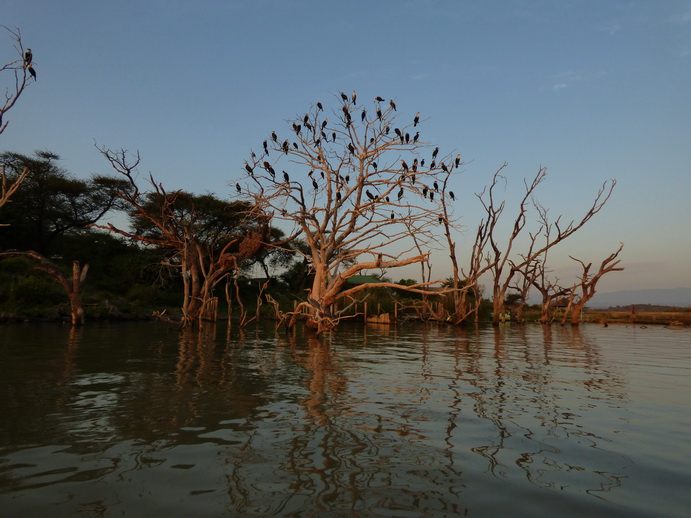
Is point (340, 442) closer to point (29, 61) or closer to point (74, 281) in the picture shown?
point (29, 61)

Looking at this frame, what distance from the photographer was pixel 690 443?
4691 millimetres

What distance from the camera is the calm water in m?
3.23

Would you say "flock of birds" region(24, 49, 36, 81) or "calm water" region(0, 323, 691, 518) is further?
"flock of birds" region(24, 49, 36, 81)

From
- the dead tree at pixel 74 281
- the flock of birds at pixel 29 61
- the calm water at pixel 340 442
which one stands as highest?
the flock of birds at pixel 29 61

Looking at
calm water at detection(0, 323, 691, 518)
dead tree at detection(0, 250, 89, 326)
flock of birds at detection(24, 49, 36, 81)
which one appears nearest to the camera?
calm water at detection(0, 323, 691, 518)

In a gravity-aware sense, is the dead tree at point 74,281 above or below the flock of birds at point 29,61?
below

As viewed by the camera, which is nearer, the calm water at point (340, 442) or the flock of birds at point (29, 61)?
the calm water at point (340, 442)

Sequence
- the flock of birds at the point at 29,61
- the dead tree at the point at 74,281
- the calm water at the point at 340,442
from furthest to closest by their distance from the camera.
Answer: the dead tree at the point at 74,281, the flock of birds at the point at 29,61, the calm water at the point at 340,442

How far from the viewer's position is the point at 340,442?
453 centimetres

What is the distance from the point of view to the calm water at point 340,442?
323 centimetres

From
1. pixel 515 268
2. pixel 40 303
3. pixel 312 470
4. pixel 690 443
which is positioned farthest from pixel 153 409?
pixel 515 268

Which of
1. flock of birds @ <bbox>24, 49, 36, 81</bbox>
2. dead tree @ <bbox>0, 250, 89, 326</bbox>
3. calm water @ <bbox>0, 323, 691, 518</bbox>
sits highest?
flock of birds @ <bbox>24, 49, 36, 81</bbox>

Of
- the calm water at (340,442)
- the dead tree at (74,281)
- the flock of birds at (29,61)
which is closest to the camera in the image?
the calm water at (340,442)

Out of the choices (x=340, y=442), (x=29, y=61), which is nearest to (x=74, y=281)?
(x=29, y=61)
